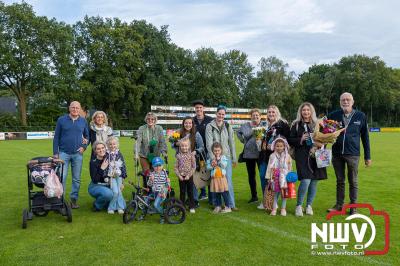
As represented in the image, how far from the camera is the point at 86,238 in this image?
5316mm

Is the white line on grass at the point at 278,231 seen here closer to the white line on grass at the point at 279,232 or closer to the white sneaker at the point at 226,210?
the white line on grass at the point at 279,232

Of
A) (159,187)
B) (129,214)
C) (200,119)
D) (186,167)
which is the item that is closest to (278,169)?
(186,167)

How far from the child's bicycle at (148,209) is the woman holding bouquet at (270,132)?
1711 millimetres

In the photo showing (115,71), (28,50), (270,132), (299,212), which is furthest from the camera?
(115,71)

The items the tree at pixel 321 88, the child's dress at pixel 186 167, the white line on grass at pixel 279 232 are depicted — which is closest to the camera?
the white line on grass at pixel 279 232

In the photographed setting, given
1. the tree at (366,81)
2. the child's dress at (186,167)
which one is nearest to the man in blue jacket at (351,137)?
the child's dress at (186,167)

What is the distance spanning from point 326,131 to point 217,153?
187cm

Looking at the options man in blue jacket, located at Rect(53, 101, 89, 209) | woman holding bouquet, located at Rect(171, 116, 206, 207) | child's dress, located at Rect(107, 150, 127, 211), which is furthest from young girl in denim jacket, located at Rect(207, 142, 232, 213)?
man in blue jacket, located at Rect(53, 101, 89, 209)

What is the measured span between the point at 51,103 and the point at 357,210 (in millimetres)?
47517

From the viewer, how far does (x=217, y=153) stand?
21.6 feet

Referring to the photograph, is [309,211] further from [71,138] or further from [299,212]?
[71,138]

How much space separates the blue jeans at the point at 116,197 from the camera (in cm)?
666

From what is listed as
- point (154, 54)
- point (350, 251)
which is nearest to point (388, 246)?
point (350, 251)

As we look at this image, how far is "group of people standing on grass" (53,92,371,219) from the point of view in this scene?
20.9 feet
